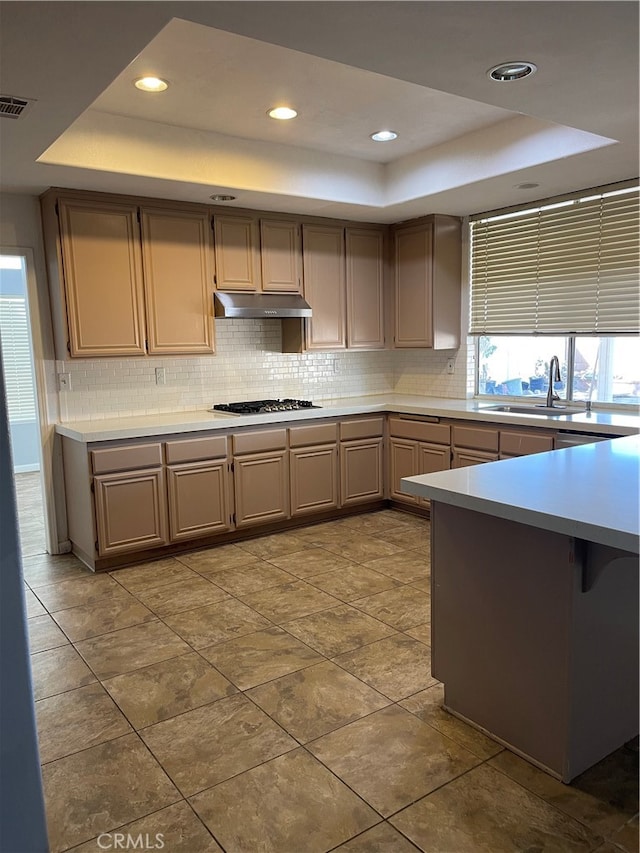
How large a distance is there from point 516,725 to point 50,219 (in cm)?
387

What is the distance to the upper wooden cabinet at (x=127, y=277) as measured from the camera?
13.5 feet

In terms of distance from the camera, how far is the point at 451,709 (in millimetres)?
2537

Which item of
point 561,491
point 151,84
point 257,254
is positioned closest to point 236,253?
point 257,254

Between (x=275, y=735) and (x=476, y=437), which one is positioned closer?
(x=275, y=735)

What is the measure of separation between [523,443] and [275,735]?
2702 mm

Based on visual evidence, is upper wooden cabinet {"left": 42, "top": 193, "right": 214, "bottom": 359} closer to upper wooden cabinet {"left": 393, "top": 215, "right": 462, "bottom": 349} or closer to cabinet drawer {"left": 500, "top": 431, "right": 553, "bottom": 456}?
upper wooden cabinet {"left": 393, "top": 215, "right": 462, "bottom": 349}

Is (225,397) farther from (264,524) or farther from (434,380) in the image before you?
(434,380)

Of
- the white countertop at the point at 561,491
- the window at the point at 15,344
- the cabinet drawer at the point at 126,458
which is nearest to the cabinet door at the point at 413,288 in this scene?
the cabinet drawer at the point at 126,458

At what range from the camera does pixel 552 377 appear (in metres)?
4.70

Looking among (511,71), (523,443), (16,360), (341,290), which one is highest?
(511,71)

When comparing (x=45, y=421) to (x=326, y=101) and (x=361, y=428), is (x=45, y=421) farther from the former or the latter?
(x=326, y=101)

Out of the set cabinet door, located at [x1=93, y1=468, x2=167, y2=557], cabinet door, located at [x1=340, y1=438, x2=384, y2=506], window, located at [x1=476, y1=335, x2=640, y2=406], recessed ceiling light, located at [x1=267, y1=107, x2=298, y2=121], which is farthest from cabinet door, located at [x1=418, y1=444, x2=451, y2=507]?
recessed ceiling light, located at [x1=267, y1=107, x2=298, y2=121]

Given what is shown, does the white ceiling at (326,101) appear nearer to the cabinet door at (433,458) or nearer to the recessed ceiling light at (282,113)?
the recessed ceiling light at (282,113)

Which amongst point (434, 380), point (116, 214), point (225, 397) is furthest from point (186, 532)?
point (434, 380)
